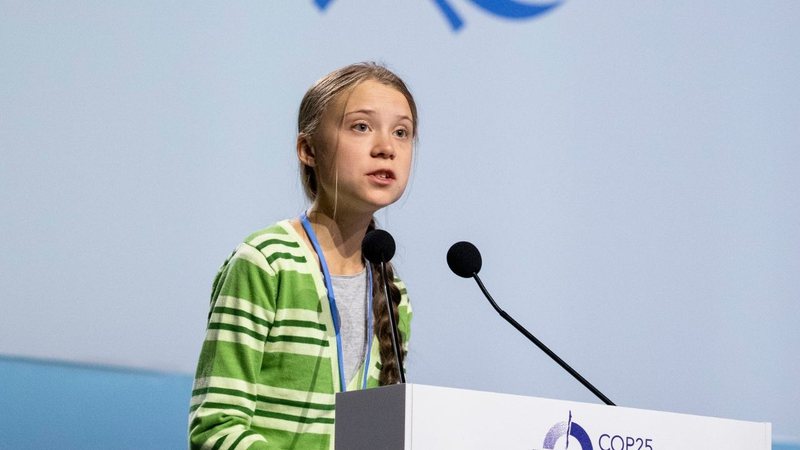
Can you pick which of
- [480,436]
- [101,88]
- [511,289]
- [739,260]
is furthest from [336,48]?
Result: [480,436]

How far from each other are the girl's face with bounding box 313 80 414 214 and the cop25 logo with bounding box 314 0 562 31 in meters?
0.73

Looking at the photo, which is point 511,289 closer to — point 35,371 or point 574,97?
point 574,97

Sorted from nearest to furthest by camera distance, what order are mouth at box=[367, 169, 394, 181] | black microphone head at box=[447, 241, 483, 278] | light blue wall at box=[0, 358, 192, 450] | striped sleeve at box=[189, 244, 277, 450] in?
striped sleeve at box=[189, 244, 277, 450] < black microphone head at box=[447, 241, 483, 278] < mouth at box=[367, 169, 394, 181] < light blue wall at box=[0, 358, 192, 450]

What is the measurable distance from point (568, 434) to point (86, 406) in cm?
107

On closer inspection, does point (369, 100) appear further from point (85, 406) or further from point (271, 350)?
point (85, 406)

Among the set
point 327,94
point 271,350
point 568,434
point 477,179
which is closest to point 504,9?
point 477,179

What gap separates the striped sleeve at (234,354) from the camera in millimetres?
1409

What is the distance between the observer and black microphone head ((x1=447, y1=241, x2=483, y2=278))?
61.0 inches

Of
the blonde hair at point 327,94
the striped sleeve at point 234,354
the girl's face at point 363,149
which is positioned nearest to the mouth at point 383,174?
the girl's face at point 363,149

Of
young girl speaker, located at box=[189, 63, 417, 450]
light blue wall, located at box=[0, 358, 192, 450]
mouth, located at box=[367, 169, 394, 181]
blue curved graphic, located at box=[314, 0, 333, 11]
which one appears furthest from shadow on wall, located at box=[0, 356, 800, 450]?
blue curved graphic, located at box=[314, 0, 333, 11]

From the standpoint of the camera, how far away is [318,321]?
1.57 m

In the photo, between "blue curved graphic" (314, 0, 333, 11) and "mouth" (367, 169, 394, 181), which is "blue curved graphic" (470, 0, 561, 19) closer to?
"blue curved graphic" (314, 0, 333, 11)

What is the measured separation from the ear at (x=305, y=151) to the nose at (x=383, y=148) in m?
0.11

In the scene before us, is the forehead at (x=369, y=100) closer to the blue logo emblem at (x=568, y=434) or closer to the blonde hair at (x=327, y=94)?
the blonde hair at (x=327, y=94)
